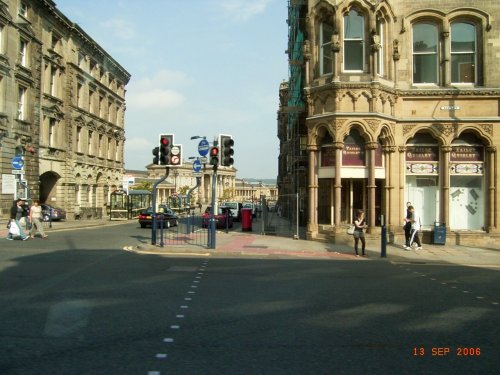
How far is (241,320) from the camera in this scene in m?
7.64

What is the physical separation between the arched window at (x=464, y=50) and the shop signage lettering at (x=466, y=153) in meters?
2.91

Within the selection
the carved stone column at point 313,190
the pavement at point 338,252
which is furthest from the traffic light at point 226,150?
the carved stone column at point 313,190

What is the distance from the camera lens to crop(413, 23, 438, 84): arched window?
22.1 meters

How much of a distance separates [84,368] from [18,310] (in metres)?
3.18

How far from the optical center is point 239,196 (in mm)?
157375

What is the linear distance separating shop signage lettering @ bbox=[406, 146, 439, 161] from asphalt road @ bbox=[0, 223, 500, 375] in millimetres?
9713

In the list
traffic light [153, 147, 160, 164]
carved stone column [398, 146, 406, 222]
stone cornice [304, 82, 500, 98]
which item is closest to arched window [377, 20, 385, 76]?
stone cornice [304, 82, 500, 98]

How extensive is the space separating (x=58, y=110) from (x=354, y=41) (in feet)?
93.9

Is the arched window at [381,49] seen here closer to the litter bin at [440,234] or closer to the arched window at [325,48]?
the arched window at [325,48]

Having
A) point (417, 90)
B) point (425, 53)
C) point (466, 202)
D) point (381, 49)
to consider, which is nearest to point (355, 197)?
point (466, 202)

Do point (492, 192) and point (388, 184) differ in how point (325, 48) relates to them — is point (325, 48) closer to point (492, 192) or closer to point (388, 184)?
point (388, 184)

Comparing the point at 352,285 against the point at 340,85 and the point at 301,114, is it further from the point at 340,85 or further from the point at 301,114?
the point at 301,114

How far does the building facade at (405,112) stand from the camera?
21.1 metres

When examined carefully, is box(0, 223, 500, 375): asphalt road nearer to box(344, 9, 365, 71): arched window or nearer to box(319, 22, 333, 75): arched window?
box(344, 9, 365, 71): arched window
